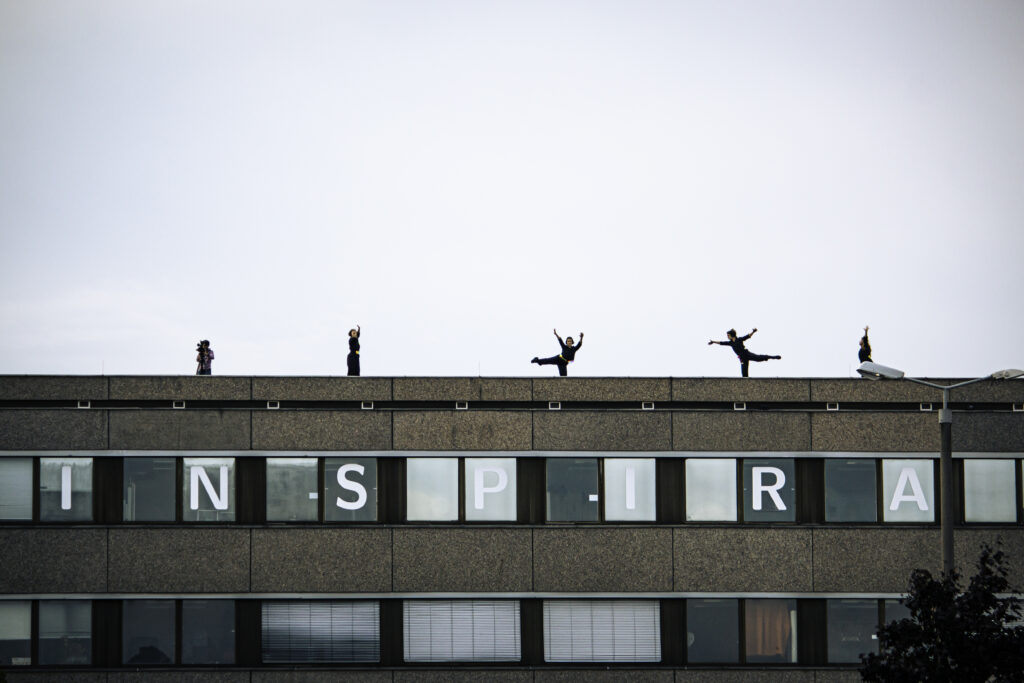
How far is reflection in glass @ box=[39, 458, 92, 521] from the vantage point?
84.0ft

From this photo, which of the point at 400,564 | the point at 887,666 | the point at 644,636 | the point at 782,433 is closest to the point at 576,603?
the point at 644,636

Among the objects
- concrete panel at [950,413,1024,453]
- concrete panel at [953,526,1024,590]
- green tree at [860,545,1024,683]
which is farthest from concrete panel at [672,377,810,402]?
green tree at [860,545,1024,683]

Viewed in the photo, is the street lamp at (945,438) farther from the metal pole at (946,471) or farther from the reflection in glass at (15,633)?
the reflection in glass at (15,633)

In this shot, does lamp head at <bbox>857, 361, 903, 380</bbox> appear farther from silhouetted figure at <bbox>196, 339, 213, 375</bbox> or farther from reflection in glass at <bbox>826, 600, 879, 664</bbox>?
silhouetted figure at <bbox>196, 339, 213, 375</bbox>

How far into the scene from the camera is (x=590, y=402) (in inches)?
1029

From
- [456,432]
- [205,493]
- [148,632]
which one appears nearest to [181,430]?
[205,493]

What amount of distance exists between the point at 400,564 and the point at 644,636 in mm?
5399

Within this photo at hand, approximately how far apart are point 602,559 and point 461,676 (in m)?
3.86

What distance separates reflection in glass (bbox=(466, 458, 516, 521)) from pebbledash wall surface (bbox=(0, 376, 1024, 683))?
4 centimetres

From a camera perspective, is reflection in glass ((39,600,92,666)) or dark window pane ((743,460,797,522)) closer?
reflection in glass ((39,600,92,666))

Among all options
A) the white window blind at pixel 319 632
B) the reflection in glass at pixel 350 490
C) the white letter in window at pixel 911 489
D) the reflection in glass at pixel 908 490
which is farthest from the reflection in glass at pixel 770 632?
the reflection in glass at pixel 350 490

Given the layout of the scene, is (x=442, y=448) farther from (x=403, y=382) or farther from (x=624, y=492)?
(x=624, y=492)

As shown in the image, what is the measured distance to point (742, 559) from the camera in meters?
25.8

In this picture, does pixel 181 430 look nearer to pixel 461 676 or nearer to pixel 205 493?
pixel 205 493
